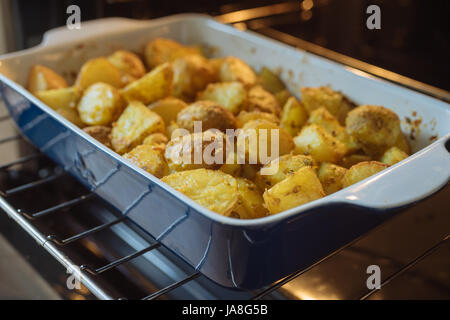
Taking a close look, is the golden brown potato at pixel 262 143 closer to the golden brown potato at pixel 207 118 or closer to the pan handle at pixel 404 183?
the golden brown potato at pixel 207 118

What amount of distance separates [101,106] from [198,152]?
319 mm

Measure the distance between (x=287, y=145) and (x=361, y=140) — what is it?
6.2 inches

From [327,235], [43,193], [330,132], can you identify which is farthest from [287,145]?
[43,193]

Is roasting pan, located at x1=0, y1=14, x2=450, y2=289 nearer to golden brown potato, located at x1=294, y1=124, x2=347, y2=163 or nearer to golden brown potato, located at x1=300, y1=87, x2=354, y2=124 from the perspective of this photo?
golden brown potato, located at x1=300, y1=87, x2=354, y2=124

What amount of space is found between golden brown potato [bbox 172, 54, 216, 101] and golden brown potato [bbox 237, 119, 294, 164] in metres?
0.31

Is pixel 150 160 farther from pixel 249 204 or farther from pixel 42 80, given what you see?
pixel 42 80

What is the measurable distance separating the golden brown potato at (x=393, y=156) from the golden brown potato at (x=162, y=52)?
62cm

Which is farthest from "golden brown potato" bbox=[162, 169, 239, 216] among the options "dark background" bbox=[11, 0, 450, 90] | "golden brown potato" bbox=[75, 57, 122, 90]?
"dark background" bbox=[11, 0, 450, 90]

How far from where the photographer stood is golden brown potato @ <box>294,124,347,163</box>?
986mm

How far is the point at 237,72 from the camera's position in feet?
4.17

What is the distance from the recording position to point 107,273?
3.05ft

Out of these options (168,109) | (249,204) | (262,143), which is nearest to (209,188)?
(249,204)
